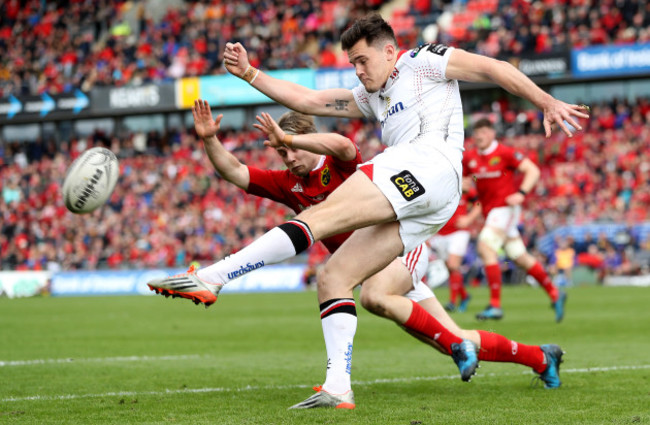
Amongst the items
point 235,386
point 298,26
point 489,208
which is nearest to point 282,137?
point 235,386

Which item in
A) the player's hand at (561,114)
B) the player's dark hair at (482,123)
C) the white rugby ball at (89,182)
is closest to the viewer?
the player's hand at (561,114)

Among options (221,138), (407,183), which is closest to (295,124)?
(407,183)

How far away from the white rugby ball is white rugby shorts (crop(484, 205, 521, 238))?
698 cm

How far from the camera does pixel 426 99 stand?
538 centimetres

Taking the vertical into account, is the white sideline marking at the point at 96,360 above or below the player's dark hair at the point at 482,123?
below

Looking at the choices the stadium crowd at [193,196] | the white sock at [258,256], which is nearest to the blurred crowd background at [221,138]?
the stadium crowd at [193,196]

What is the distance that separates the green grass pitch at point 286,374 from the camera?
504 centimetres

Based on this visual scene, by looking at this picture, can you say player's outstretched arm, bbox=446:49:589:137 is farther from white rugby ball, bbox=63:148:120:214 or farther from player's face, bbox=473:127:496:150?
player's face, bbox=473:127:496:150

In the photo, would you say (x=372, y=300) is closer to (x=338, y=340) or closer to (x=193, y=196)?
(x=338, y=340)

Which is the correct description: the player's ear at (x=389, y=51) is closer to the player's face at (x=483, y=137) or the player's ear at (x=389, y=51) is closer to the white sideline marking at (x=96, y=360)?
the white sideline marking at (x=96, y=360)

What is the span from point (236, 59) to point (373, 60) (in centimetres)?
110

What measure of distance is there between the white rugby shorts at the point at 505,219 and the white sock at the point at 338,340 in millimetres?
7713

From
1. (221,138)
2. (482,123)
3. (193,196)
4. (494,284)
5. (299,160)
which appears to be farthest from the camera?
(221,138)

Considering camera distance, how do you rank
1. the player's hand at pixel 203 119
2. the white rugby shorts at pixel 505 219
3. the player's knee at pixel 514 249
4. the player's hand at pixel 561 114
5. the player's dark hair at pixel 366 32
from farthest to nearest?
the white rugby shorts at pixel 505 219 → the player's knee at pixel 514 249 → the player's hand at pixel 203 119 → the player's dark hair at pixel 366 32 → the player's hand at pixel 561 114
